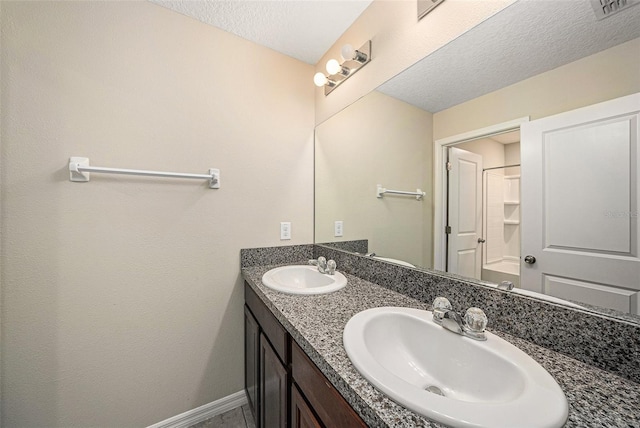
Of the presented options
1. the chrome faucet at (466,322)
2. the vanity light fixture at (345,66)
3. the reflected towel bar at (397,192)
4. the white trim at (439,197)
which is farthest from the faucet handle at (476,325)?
the vanity light fixture at (345,66)

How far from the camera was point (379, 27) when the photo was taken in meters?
1.22

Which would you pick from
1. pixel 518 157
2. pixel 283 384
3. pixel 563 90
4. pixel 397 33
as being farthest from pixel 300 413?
pixel 397 33

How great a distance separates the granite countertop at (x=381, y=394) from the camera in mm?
423

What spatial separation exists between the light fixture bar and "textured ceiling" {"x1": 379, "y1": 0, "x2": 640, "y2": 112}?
33cm

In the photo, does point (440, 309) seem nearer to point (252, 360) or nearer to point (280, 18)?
point (252, 360)

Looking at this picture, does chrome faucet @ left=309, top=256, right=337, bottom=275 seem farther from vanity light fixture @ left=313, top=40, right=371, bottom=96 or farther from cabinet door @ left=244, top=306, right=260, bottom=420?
vanity light fixture @ left=313, top=40, right=371, bottom=96

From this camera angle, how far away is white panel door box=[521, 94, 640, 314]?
1.79 feet

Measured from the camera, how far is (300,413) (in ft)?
2.39

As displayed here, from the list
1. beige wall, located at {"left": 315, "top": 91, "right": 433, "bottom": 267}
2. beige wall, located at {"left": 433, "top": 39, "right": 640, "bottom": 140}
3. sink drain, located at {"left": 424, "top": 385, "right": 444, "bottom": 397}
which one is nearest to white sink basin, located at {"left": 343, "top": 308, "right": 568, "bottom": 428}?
sink drain, located at {"left": 424, "top": 385, "right": 444, "bottom": 397}

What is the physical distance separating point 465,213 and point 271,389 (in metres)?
1.05

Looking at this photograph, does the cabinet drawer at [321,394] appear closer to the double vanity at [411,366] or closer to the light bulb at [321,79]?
the double vanity at [411,366]

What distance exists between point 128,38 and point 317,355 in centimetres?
169

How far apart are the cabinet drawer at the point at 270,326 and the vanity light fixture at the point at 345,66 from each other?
1.38 m

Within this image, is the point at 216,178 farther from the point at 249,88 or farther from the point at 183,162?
the point at 249,88
